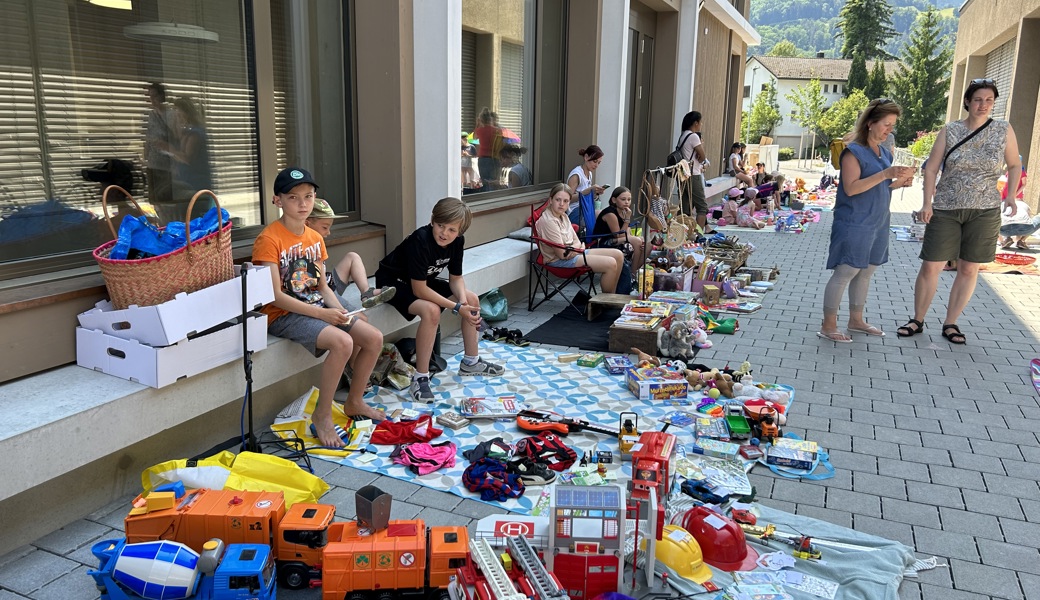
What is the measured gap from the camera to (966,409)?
15.7ft

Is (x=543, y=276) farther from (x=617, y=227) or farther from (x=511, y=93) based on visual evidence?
(x=511, y=93)

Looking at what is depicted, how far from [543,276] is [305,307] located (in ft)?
13.2

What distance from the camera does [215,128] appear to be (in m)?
4.63

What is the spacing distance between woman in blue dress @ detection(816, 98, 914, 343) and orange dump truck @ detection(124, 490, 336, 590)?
15.0ft

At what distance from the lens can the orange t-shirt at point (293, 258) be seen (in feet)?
13.2

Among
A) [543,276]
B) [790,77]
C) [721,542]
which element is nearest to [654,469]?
[721,542]

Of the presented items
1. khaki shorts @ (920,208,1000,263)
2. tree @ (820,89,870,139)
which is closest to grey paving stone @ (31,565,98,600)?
khaki shorts @ (920,208,1000,263)

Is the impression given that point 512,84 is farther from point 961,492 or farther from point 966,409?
point 961,492

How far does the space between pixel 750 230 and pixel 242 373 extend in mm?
10863

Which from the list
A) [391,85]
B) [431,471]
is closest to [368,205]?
[391,85]

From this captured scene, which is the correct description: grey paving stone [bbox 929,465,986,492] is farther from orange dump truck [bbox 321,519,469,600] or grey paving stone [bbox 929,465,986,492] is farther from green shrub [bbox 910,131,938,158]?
green shrub [bbox 910,131,938,158]

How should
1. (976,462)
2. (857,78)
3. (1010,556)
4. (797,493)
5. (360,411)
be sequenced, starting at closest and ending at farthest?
1. (1010,556)
2. (797,493)
3. (976,462)
4. (360,411)
5. (857,78)

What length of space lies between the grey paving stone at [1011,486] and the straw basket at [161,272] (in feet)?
13.1

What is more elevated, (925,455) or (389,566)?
(389,566)
